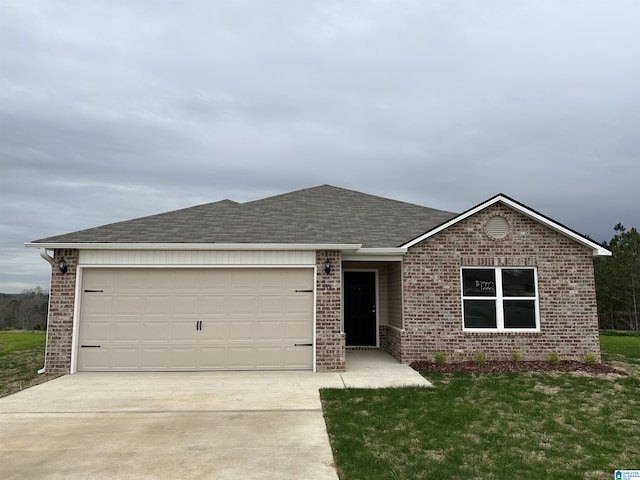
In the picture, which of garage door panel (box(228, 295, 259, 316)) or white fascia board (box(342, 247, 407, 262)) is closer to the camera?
garage door panel (box(228, 295, 259, 316))

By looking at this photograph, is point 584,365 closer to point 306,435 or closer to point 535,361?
point 535,361

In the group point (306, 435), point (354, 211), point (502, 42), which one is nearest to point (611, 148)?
point (502, 42)

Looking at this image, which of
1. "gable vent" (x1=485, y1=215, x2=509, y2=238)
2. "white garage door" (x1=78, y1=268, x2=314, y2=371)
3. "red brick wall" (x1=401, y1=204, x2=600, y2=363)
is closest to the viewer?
"white garage door" (x1=78, y1=268, x2=314, y2=371)

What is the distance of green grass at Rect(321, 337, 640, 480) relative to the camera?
4625 millimetres

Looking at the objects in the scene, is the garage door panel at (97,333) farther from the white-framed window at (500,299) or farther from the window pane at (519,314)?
the window pane at (519,314)

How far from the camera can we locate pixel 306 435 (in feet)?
18.4

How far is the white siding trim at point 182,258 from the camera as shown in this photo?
10070 mm

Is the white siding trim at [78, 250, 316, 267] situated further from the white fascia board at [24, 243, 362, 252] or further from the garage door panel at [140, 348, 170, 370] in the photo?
the garage door panel at [140, 348, 170, 370]

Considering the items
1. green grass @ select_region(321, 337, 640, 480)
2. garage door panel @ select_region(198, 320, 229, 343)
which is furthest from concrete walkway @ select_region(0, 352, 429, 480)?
garage door panel @ select_region(198, 320, 229, 343)

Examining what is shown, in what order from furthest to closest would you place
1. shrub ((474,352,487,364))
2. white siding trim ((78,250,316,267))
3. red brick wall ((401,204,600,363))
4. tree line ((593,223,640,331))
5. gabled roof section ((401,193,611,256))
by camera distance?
tree line ((593,223,640,331))
gabled roof section ((401,193,611,256))
red brick wall ((401,204,600,363))
shrub ((474,352,487,364))
white siding trim ((78,250,316,267))

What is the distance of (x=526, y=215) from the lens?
11070 millimetres

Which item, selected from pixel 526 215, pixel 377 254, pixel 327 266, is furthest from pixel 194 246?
pixel 526 215

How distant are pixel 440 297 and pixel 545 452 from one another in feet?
19.4

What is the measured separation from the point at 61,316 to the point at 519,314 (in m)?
10.8
